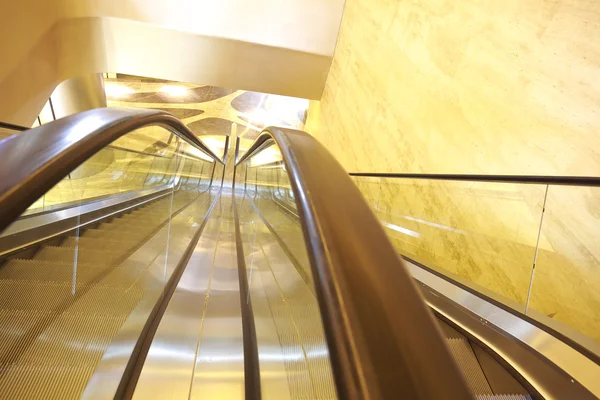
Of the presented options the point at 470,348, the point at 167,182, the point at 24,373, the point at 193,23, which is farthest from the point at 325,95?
the point at 24,373

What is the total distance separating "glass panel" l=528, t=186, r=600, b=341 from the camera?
2.46 m

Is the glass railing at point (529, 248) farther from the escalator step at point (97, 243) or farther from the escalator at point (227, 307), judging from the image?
the escalator step at point (97, 243)

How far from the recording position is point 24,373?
43.9 inches

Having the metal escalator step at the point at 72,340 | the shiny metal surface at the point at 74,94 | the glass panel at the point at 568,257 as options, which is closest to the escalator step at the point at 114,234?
the metal escalator step at the point at 72,340

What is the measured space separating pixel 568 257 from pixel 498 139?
4.42 feet

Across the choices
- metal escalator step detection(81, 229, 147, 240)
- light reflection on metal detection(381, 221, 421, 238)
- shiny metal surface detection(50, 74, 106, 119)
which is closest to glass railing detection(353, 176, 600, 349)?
light reflection on metal detection(381, 221, 421, 238)

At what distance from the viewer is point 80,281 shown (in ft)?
5.57

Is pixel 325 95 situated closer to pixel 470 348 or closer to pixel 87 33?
pixel 87 33

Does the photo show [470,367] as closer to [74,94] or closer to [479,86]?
[479,86]

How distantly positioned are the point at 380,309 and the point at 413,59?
5.46 m

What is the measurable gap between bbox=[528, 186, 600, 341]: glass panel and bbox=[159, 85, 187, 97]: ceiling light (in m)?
13.7

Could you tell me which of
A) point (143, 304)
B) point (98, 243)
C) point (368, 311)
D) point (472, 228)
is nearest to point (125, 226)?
point (98, 243)

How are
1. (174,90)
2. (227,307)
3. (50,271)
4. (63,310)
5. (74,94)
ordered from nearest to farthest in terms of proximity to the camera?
1. (63,310)
2. (50,271)
3. (227,307)
4. (74,94)
5. (174,90)

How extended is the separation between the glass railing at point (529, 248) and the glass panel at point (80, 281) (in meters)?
1.23
